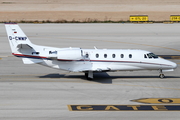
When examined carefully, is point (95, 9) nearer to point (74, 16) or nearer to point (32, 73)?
point (74, 16)

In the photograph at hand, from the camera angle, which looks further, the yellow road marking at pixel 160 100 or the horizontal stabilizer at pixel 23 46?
the horizontal stabilizer at pixel 23 46

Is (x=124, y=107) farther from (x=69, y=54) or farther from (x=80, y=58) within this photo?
(x=69, y=54)

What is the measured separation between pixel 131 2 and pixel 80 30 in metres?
38.8

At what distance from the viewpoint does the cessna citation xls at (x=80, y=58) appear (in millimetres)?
33562

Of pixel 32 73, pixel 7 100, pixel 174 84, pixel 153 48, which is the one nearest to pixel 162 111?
pixel 174 84

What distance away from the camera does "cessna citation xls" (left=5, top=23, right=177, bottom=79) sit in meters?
33.6

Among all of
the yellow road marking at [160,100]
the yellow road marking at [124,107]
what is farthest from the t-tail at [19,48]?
the yellow road marking at [160,100]

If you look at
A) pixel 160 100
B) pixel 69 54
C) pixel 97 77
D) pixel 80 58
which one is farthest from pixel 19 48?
pixel 160 100

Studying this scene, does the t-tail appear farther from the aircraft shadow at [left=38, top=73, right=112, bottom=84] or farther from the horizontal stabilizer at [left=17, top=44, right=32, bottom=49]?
the aircraft shadow at [left=38, top=73, right=112, bottom=84]

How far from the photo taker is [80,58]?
1328 inches

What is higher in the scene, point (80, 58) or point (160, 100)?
point (80, 58)

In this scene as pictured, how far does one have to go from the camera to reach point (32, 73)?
123 ft

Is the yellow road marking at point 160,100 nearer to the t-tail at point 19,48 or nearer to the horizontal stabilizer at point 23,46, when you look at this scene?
the t-tail at point 19,48

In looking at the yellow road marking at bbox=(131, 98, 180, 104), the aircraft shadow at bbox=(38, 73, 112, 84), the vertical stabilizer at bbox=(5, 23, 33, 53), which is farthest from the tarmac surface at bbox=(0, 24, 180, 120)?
the vertical stabilizer at bbox=(5, 23, 33, 53)
